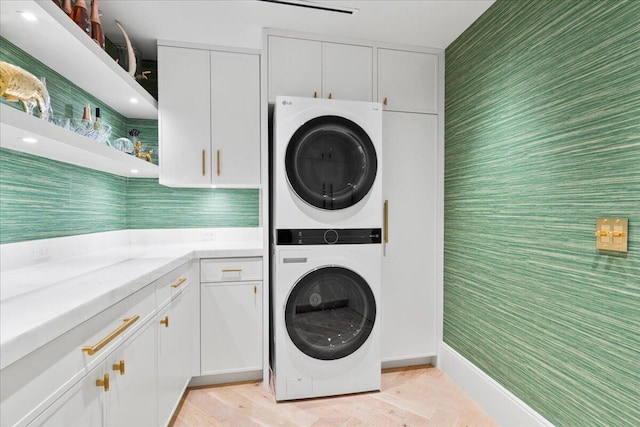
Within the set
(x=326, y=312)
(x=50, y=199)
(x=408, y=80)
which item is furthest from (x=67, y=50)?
(x=408, y=80)

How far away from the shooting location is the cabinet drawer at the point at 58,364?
0.73 metres

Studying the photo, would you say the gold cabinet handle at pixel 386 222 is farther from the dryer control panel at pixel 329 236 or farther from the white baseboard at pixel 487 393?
the white baseboard at pixel 487 393

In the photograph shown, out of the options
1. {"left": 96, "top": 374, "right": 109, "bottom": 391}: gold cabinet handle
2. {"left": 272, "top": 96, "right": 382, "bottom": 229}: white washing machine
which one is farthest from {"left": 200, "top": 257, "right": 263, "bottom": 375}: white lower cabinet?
A: {"left": 96, "top": 374, "right": 109, "bottom": 391}: gold cabinet handle

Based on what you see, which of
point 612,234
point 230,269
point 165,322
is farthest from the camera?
point 230,269

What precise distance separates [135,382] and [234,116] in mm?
1787

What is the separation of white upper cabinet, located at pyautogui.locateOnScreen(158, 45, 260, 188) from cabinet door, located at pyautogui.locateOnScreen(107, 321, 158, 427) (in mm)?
1229

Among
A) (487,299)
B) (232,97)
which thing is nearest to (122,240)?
(232,97)

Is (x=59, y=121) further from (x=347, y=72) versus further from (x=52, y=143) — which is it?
(x=347, y=72)

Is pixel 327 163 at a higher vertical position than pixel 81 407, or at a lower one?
higher

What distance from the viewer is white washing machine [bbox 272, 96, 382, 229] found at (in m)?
2.09

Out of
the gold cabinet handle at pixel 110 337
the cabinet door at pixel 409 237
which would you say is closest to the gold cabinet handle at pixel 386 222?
the cabinet door at pixel 409 237

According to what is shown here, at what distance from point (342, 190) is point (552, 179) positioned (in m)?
1.12

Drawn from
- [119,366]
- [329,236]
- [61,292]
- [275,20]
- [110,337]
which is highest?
[275,20]

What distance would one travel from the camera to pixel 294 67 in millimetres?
2314
